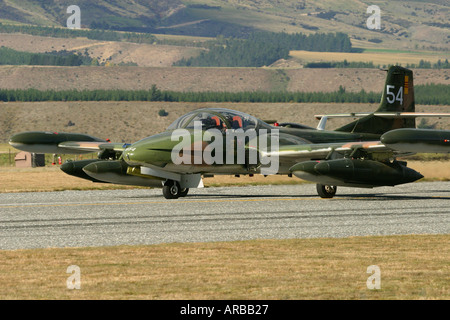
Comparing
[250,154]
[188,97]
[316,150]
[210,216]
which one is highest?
[316,150]

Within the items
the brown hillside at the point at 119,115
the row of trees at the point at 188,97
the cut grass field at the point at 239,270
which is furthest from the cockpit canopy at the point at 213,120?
the row of trees at the point at 188,97

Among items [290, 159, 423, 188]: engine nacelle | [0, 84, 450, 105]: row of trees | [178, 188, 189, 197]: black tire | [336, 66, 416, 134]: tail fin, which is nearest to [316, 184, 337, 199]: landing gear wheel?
[290, 159, 423, 188]: engine nacelle

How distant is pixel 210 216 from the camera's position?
66.8 feet

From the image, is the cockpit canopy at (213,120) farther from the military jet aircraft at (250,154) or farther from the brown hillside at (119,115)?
the brown hillside at (119,115)

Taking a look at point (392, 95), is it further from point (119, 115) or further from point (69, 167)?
point (119, 115)

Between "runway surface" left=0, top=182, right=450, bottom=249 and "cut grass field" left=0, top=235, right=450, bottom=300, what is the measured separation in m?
1.44

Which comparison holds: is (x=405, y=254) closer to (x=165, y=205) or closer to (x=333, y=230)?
(x=333, y=230)

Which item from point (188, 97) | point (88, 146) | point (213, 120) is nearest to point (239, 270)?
point (213, 120)

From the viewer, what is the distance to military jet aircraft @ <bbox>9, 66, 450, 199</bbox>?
927 inches

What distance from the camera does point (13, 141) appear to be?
2852 centimetres

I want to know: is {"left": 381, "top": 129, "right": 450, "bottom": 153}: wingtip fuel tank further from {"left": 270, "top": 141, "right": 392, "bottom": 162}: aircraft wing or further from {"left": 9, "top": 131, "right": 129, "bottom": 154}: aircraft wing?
{"left": 9, "top": 131, "right": 129, "bottom": 154}: aircraft wing

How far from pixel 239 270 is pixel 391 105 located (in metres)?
18.3

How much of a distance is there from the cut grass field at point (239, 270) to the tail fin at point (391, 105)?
13706mm

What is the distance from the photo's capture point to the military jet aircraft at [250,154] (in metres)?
23.5
